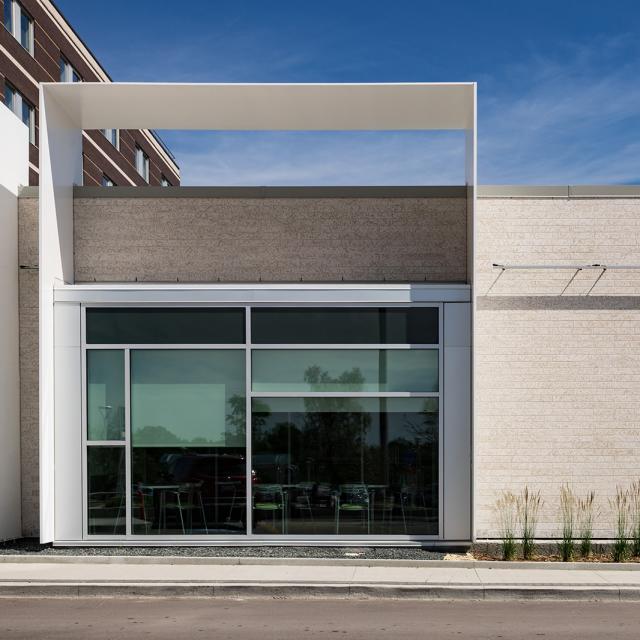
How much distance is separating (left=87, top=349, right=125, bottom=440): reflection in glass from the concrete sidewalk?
6.79 feet

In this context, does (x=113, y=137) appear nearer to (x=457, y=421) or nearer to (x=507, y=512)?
(x=457, y=421)

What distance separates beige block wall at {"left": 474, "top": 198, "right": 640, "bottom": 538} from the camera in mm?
14836

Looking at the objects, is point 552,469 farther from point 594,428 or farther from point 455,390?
point 455,390

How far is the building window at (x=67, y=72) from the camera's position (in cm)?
3969

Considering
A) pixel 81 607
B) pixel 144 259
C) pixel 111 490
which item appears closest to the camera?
pixel 81 607

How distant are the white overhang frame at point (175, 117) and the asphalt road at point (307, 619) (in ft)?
11.4

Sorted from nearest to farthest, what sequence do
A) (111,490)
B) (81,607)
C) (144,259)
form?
(81,607) < (111,490) < (144,259)

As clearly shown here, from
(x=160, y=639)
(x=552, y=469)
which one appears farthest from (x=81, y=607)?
(x=552, y=469)

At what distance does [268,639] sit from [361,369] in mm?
5969

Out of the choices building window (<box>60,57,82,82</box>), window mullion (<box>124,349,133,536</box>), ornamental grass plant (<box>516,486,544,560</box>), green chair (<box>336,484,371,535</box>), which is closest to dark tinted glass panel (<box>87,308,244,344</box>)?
window mullion (<box>124,349,133,536</box>)

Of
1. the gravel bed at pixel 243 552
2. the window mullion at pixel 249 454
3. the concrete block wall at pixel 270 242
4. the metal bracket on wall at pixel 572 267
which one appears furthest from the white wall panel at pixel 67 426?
the metal bracket on wall at pixel 572 267

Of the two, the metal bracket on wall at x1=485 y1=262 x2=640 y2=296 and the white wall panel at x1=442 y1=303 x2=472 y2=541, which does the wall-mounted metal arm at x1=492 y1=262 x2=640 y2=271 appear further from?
the white wall panel at x1=442 y1=303 x2=472 y2=541

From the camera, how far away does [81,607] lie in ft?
36.1

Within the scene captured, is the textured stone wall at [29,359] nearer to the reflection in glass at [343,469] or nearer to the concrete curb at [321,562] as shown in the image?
the concrete curb at [321,562]
